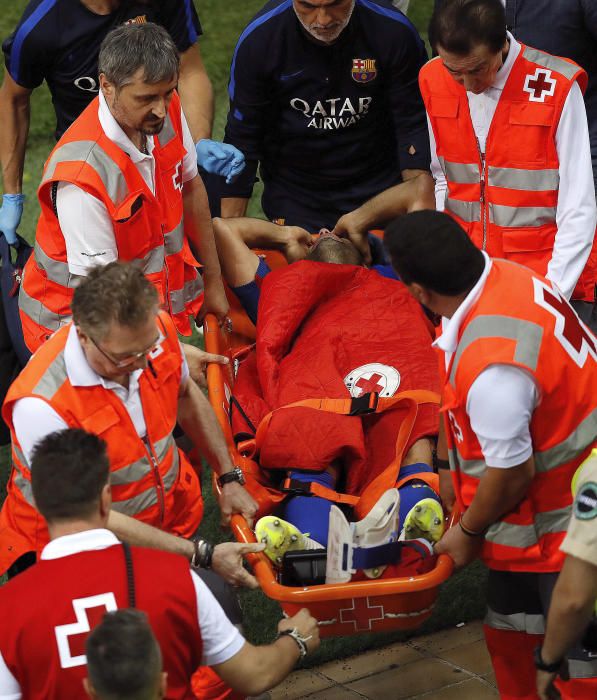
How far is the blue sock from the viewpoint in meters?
3.25

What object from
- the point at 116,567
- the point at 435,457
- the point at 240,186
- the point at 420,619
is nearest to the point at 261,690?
the point at 116,567

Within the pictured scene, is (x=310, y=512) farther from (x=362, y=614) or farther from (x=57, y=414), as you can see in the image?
(x=57, y=414)

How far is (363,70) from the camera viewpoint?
4.29 m

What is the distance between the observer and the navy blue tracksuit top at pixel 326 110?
4.25m

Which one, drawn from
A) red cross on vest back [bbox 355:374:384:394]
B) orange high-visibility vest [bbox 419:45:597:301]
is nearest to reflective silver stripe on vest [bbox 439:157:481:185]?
orange high-visibility vest [bbox 419:45:597:301]

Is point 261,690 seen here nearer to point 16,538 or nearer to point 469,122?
point 16,538

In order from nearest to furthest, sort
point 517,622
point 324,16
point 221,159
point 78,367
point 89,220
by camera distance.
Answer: point 78,367
point 517,622
point 89,220
point 324,16
point 221,159

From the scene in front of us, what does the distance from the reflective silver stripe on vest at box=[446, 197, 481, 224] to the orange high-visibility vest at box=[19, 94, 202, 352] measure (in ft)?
2.93

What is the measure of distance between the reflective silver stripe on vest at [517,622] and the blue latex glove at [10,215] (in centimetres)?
216

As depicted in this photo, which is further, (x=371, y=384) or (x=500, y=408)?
(x=371, y=384)

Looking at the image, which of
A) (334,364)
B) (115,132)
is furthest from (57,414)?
(334,364)

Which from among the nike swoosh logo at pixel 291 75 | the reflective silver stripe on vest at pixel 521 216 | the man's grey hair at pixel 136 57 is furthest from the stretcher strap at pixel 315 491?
the nike swoosh logo at pixel 291 75

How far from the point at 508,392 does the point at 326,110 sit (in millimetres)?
2140

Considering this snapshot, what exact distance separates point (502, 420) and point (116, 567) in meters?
0.89
